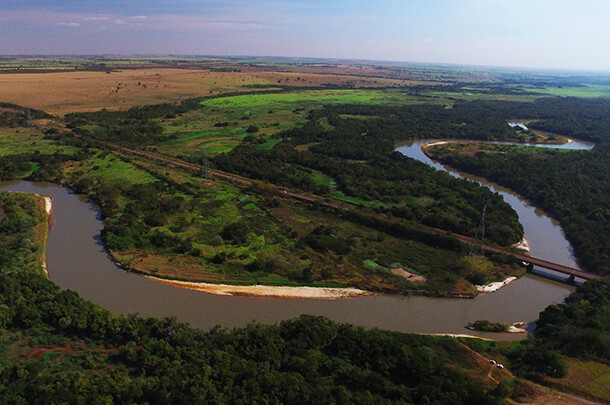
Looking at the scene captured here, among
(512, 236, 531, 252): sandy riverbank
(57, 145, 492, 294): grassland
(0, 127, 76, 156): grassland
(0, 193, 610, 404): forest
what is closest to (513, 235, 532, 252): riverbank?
(512, 236, 531, 252): sandy riverbank

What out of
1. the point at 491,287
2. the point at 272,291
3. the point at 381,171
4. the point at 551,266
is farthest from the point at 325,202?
the point at 551,266

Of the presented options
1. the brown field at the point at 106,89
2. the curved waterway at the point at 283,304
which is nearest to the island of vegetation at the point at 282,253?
the curved waterway at the point at 283,304

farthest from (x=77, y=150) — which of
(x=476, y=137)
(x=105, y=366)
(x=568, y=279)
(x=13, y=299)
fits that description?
(x=476, y=137)

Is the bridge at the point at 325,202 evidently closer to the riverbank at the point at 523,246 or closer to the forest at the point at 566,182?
the forest at the point at 566,182

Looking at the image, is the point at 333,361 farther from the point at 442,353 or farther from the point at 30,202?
the point at 30,202

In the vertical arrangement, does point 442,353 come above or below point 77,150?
below

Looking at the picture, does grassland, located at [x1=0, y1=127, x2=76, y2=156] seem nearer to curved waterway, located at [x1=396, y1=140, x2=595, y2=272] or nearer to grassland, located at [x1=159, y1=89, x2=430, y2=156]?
grassland, located at [x1=159, y1=89, x2=430, y2=156]

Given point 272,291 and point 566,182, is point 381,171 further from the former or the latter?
point 272,291
